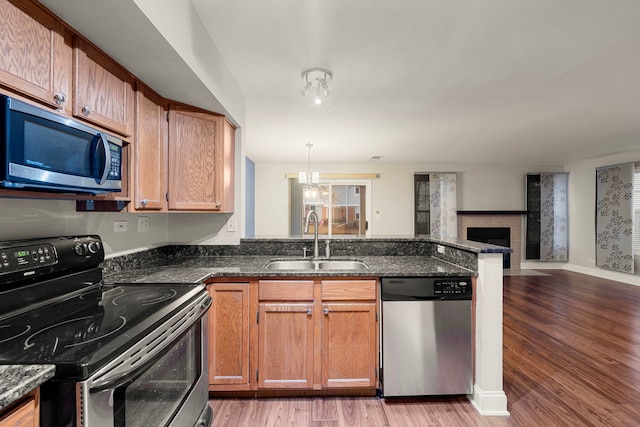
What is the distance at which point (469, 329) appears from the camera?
1.93 metres

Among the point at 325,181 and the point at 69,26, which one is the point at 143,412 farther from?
the point at 325,181

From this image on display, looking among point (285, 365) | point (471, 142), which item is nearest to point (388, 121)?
point (471, 142)

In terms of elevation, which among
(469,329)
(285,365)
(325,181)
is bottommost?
(285,365)

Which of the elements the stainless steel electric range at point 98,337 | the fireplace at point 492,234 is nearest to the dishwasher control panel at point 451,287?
the stainless steel electric range at point 98,337

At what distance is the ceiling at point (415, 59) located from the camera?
157cm

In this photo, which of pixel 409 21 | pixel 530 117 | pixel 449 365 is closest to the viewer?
pixel 409 21

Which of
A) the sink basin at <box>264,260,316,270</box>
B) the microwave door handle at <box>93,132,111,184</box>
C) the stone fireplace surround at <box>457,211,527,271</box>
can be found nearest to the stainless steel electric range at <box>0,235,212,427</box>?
the microwave door handle at <box>93,132,111,184</box>

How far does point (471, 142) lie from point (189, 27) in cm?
427

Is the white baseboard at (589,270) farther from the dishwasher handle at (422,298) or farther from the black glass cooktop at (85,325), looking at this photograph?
the black glass cooktop at (85,325)

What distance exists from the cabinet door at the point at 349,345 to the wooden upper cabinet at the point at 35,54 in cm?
169

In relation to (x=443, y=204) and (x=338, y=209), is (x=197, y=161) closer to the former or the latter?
(x=338, y=209)

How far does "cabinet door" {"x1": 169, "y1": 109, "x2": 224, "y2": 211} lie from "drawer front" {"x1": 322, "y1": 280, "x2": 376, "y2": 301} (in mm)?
1010

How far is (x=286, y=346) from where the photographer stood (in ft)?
6.44

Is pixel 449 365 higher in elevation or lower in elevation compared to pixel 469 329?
lower
